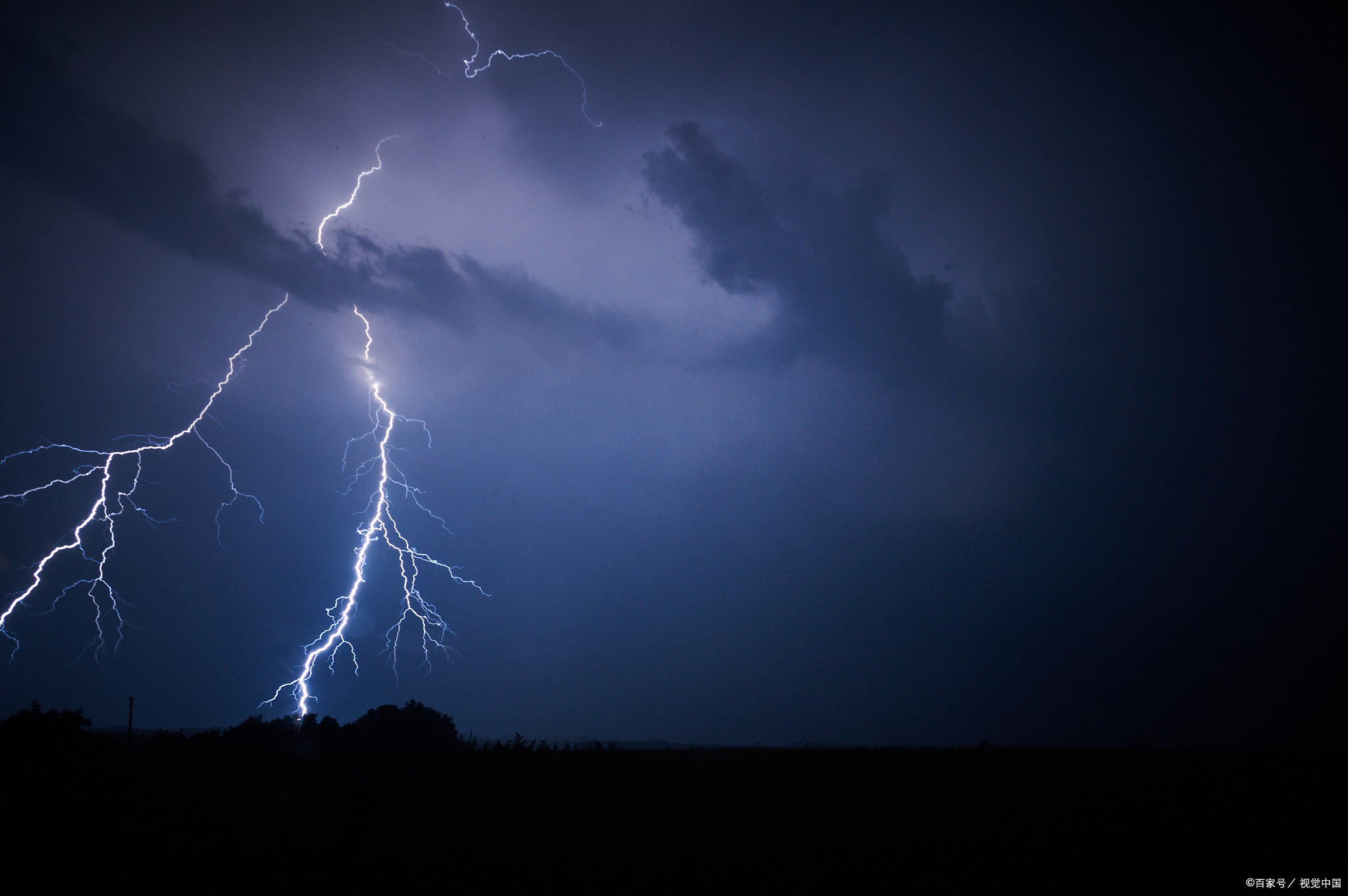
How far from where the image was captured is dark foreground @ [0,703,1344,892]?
17.6 feet

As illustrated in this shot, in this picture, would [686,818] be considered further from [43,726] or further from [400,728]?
[43,726]

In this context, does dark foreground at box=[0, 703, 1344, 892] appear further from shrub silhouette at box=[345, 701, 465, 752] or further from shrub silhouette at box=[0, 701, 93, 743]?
shrub silhouette at box=[345, 701, 465, 752]

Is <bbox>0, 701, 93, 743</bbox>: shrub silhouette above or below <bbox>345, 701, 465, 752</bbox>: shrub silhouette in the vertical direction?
above

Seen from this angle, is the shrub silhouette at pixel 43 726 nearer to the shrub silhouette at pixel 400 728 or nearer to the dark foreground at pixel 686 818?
the dark foreground at pixel 686 818

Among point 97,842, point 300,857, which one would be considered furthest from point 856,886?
point 97,842

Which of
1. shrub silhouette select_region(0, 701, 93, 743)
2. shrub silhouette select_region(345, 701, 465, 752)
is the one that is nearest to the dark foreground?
shrub silhouette select_region(0, 701, 93, 743)

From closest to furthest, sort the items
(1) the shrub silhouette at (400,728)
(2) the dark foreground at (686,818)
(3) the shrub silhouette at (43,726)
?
(2) the dark foreground at (686,818), (3) the shrub silhouette at (43,726), (1) the shrub silhouette at (400,728)

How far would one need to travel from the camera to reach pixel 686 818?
21.9 ft

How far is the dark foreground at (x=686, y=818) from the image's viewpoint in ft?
17.6

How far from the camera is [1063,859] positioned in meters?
5.27

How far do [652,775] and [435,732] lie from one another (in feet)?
39.3

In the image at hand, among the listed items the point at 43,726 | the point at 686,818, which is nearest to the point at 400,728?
the point at 43,726

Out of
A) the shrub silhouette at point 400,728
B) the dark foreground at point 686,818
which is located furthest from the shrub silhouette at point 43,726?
the shrub silhouette at point 400,728

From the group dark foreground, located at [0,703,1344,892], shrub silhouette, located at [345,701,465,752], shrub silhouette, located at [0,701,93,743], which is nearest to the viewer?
dark foreground, located at [0,703,1344,892]
